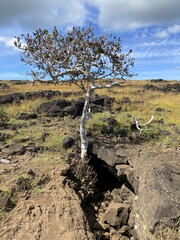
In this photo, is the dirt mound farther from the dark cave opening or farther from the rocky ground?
Result: the dark cave opening

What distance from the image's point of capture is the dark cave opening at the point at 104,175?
389 inches

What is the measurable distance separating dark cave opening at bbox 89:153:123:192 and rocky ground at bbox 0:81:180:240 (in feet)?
0.11

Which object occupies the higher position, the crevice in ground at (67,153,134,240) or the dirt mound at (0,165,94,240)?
the dirt mound at (0,165,94,240)

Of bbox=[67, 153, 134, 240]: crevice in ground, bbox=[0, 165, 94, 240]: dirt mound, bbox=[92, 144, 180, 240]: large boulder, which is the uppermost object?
bbox=[92, 144, 180, 240]: large boulder

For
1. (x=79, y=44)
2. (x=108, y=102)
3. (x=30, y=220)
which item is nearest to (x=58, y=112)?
(x=108, y=102)

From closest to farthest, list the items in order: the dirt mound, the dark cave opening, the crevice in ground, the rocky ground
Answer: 1. the dirt mound
2. the rocky ground
3. the crevice in ground
4. the dark cave opening

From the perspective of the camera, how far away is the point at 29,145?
10.6 m

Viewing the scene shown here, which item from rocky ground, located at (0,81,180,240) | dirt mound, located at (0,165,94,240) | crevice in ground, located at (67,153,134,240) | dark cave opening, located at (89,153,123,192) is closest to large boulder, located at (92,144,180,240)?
rocky ground, located at (0,81,180,240)

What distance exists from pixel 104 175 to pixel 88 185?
192 cm

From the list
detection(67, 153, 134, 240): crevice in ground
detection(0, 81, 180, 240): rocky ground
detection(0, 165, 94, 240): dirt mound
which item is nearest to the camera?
detection(0, 165, 94, 240): dirt mound

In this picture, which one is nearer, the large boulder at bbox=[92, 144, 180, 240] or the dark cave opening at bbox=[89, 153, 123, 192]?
the large boulder at bbox=[92, 144, 180, 240]

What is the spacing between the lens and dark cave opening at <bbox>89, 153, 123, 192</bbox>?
988cm

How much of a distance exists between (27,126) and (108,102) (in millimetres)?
6263

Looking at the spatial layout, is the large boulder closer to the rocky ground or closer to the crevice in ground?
the rocky ground
